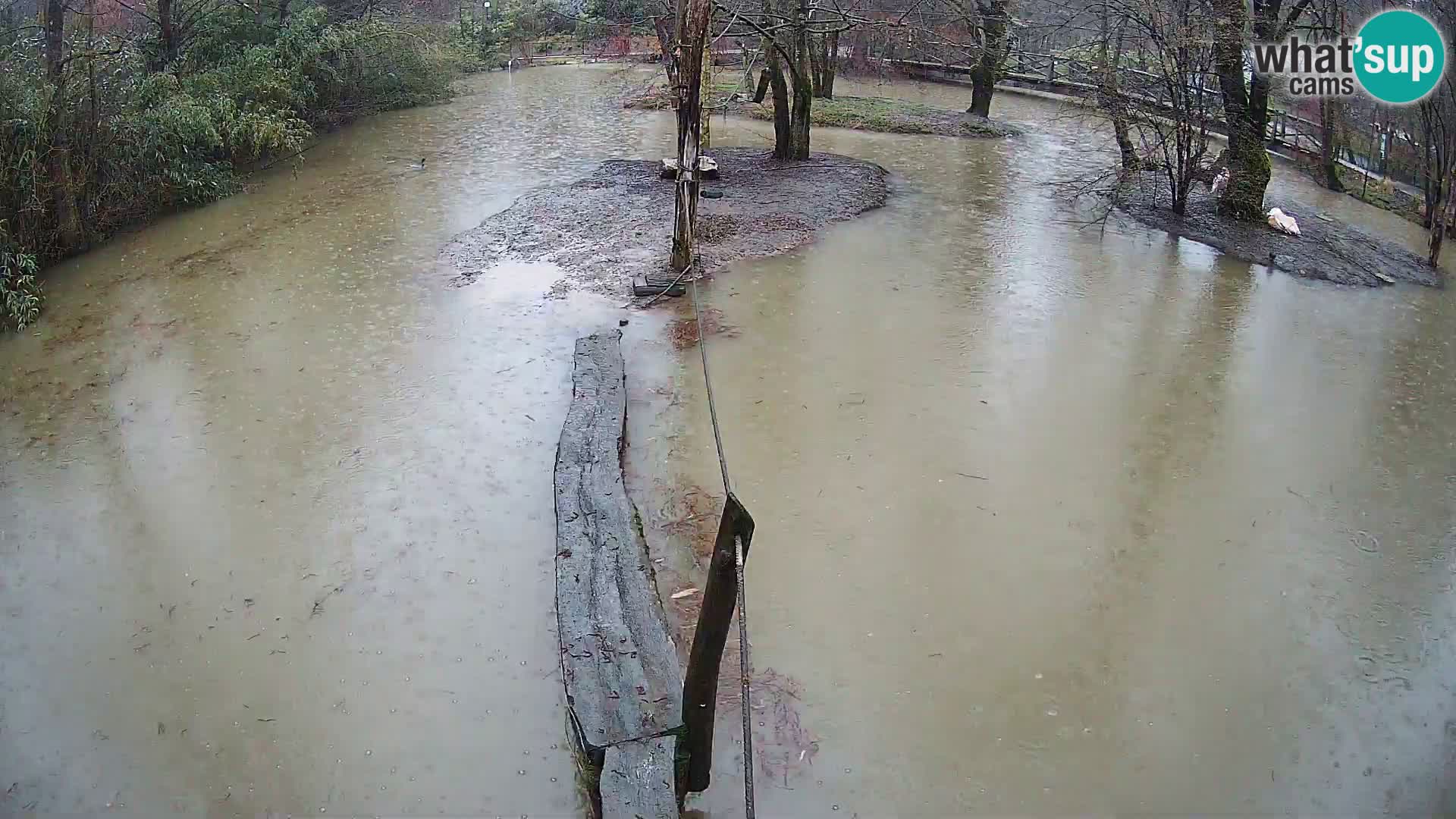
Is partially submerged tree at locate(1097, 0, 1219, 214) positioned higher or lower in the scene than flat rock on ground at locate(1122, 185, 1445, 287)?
higher

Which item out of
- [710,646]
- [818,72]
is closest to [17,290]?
[710,646]

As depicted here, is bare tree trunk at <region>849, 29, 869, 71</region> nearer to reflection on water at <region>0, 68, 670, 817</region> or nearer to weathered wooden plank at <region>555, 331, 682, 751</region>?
reflection on water at <region>0, 68, 670, 817</region>

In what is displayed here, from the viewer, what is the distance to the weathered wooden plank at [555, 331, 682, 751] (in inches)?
134

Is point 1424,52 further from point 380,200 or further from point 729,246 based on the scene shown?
point 380,200

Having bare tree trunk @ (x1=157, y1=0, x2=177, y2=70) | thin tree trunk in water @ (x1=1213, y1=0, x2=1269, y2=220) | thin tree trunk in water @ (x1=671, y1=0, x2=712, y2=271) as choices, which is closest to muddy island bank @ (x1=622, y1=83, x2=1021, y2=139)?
thin tree trunk in water @ (x1=1213, y1=0, x2=1269, y2=220)

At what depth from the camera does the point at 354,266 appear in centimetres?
866

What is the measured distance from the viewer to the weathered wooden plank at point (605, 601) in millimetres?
3400

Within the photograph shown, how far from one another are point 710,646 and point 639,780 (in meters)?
0.50

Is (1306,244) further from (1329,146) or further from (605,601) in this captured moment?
(605,601)

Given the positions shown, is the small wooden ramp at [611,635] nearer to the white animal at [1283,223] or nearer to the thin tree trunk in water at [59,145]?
the thin tree trunk in water at [59,145]

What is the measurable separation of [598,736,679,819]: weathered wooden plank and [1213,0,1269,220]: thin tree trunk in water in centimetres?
877

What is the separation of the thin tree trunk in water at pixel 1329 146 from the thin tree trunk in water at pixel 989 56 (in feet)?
12.8

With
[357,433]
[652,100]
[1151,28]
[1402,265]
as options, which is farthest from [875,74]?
[357,433]

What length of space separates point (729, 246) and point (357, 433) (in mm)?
4305
